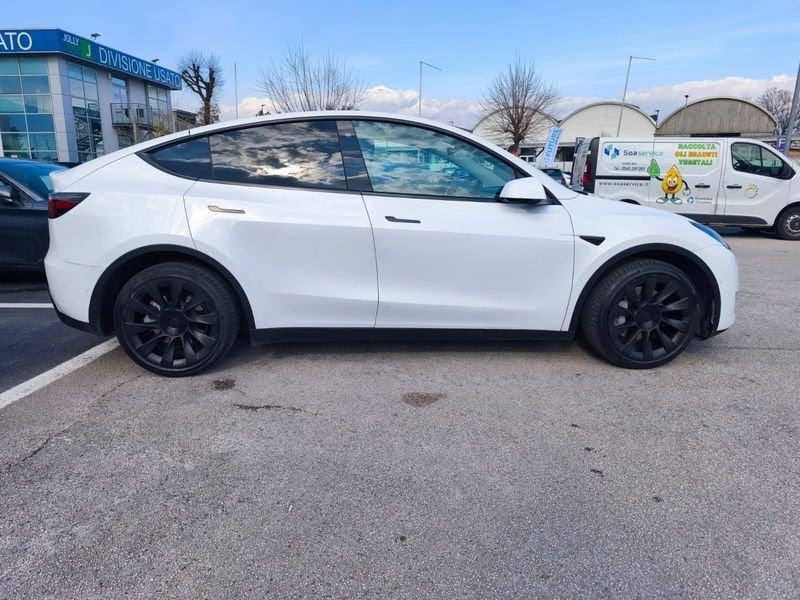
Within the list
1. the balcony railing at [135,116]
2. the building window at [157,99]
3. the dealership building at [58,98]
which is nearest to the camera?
the dealership building at [58,98]

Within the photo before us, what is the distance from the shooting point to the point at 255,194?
11.0 ft

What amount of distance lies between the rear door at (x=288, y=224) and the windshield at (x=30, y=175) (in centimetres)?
368

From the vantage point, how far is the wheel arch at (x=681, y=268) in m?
3.52

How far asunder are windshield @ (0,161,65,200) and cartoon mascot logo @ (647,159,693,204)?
33.1ft

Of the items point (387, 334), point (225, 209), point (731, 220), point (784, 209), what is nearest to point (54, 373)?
point (225, 209)

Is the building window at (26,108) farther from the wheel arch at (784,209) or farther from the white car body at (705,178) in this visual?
the wheel arch at (784,209)

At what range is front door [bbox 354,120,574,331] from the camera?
3.38 meters

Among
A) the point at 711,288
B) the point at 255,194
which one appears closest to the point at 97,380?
the point at 255,194

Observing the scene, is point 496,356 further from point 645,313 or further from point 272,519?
point 272,519

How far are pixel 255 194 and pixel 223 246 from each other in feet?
1.24

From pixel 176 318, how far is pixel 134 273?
41cm

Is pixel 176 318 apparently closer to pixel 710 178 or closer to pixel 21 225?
pixel 21 225

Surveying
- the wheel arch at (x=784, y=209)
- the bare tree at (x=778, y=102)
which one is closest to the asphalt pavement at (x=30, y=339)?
the wheel arch at (x=784, y=209)

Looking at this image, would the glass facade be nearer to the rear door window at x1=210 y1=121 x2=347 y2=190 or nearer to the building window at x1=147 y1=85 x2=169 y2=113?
the building window at x1=147 y1=85 x2=169 y2=113
